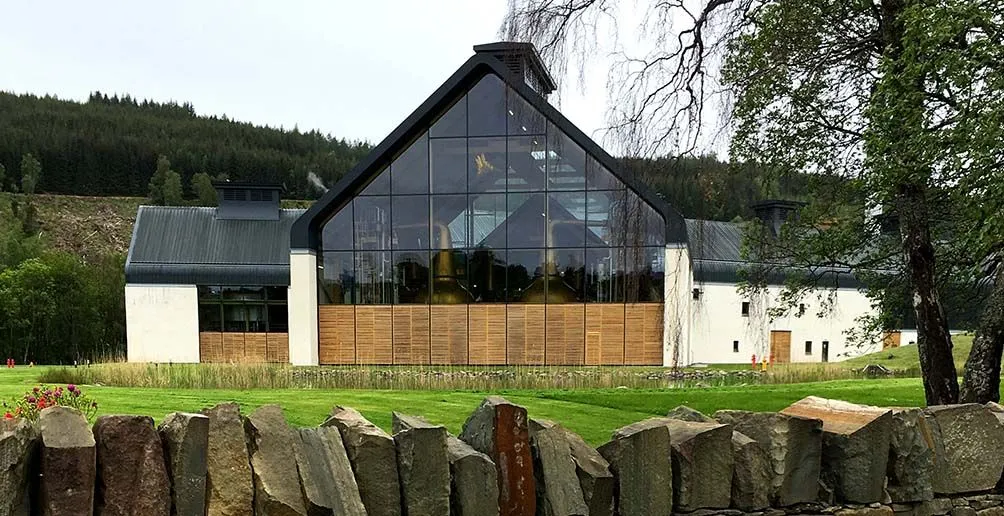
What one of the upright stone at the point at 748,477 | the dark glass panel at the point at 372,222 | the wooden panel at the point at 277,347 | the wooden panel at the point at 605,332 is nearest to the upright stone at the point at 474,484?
the upright stone at the point at 748,477

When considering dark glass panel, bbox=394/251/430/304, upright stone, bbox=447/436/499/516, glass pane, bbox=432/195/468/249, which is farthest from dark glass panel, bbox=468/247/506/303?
upright stone, bbox=447/436/499/516

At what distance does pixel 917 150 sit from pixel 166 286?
1214 inches

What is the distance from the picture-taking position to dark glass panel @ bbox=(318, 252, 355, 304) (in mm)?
29234

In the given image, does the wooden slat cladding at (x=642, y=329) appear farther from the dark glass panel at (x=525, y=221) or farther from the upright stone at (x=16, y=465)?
the upright stone at (x=16, y=465)

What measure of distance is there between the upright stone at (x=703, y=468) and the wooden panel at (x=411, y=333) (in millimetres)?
25100

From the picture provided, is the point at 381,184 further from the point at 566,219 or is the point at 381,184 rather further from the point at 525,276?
the point at 566,219

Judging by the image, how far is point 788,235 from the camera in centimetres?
1080

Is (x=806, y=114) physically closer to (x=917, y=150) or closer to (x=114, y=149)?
(x=917, y=150)

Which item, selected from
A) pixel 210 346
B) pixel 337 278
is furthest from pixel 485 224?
pixel 210 346

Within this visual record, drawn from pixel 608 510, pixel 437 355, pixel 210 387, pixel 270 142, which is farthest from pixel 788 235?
pixel 270 142

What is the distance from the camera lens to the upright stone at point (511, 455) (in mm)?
3457

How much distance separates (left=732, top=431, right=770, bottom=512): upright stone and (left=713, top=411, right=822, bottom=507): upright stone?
0.07m

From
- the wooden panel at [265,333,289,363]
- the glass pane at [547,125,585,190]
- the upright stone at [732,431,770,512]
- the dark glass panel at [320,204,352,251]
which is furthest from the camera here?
the wooden panel at [265,333,289,363]

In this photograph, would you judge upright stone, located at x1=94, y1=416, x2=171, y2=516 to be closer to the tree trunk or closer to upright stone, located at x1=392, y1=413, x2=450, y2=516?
upright stone, located at x1=392, y1=413, x2=450, y2=516
